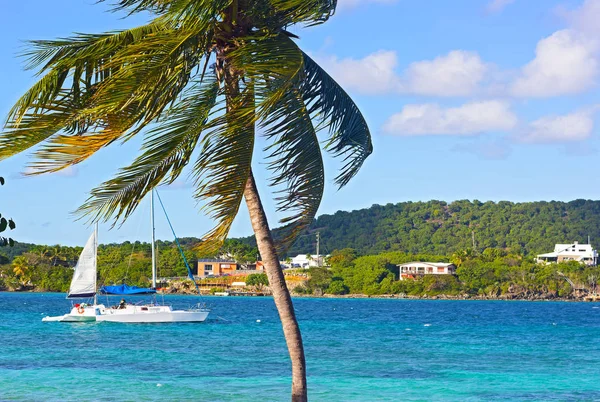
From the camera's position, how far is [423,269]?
158 meters

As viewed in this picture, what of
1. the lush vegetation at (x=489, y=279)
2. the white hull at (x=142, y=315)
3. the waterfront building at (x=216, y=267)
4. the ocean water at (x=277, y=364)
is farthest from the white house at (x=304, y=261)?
the ocean water at (x=277, y=364)

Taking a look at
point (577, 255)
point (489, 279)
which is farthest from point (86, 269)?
point (577, 255)

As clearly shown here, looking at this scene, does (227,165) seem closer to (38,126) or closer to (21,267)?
(38,126)

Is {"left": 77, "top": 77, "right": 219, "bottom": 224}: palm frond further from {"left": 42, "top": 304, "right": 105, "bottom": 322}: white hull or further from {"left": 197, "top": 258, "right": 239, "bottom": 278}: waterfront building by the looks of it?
{"left": 197, "top": 258, "right": 239, "bottom": 278}: waterfront building

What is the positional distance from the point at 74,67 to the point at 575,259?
16456cm

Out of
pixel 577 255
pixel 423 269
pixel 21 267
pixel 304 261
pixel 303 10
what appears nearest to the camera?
pixel 303 10

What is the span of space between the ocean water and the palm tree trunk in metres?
15.6

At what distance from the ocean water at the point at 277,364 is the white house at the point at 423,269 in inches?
3714

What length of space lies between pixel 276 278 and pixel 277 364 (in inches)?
1025

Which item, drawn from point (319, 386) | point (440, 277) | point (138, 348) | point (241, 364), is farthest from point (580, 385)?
point (440, 277)

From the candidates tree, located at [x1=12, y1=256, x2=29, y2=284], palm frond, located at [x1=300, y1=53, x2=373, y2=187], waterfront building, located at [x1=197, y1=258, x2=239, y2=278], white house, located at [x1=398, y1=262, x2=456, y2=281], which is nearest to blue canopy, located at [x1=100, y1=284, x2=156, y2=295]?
palm frond, located at [x1=300, y1=53, x2=373, y2=187]

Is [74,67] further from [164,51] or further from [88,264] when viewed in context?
[88,264]

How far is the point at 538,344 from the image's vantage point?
51.1 meters

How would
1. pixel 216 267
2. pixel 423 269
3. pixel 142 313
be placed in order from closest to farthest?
pixel 142 313 → pixel 423 269 → pixel 216 267
